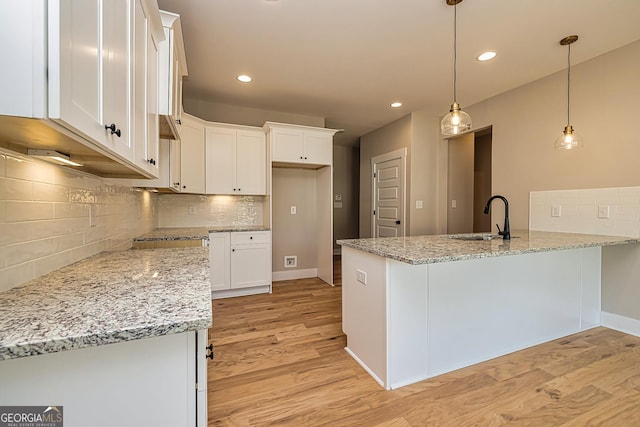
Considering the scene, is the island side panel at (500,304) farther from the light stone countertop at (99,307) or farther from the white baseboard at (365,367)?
the light stone countertop at (99,307)

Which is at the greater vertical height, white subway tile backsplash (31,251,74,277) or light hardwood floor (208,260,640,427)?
white subway tile backsplash (31,251,74,277)

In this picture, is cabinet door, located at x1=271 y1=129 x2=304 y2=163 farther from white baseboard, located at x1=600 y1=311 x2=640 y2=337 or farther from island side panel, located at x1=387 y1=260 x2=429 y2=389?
white baseboard, located at x1=600 y1=311 x2=640 y2=337

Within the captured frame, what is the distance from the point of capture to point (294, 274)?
168 inches

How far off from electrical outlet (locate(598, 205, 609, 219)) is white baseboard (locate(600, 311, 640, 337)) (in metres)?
0.89

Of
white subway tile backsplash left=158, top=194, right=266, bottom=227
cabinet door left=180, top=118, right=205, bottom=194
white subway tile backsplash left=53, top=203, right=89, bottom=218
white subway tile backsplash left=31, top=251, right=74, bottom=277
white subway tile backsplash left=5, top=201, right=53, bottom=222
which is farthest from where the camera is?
white subway tile backsplash left=158, top=194, right=266, bottom=227

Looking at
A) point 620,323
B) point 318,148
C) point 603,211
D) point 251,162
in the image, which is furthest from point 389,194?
point 620,323

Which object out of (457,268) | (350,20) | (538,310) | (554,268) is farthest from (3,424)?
(554,268)

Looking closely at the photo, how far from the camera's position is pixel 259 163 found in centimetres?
372

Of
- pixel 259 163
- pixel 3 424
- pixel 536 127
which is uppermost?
pixel 536 127

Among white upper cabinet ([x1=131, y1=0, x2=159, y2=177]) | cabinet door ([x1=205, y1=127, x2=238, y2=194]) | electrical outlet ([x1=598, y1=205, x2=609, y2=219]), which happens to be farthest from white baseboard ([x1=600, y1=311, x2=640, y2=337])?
cabinet door ([x1=205, y1=127, x2=238, y2=194])

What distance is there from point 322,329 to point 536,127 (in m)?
3.13

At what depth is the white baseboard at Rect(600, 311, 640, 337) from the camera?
7.84ft

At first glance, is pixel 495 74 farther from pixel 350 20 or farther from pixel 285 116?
pixel 285 116

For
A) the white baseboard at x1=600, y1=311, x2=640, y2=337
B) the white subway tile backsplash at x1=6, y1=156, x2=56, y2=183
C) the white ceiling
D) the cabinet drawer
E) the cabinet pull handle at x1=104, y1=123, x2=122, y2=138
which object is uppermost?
the white ceiling
